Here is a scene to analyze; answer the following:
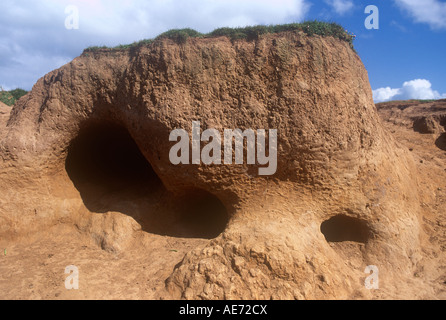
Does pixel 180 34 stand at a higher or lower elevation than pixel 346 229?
higher

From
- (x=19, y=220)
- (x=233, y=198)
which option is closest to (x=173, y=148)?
(x=233, y=198)

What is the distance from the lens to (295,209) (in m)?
4.57

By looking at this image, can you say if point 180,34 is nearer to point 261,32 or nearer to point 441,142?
point 261,32

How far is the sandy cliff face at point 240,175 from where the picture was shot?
13.5 feet

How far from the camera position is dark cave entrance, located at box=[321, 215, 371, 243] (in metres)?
4.89

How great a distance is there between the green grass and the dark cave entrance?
41.9ft

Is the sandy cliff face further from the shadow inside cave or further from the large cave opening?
the shadow inside cave


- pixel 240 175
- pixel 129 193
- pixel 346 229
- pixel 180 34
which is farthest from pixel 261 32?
pixel 129 193

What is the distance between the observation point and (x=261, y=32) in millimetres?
4996

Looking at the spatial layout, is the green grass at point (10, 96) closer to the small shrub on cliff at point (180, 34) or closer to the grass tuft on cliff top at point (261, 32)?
the grass tuft on cliff top at point (261, 32)

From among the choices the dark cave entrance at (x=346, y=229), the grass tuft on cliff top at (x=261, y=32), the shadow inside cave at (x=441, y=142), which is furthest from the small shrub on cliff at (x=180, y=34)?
the shadow inside cave at (x=441, y=142)

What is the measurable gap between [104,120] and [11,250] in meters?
2.64

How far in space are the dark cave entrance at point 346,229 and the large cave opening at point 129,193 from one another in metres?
1.83

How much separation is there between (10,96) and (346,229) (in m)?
13.9
